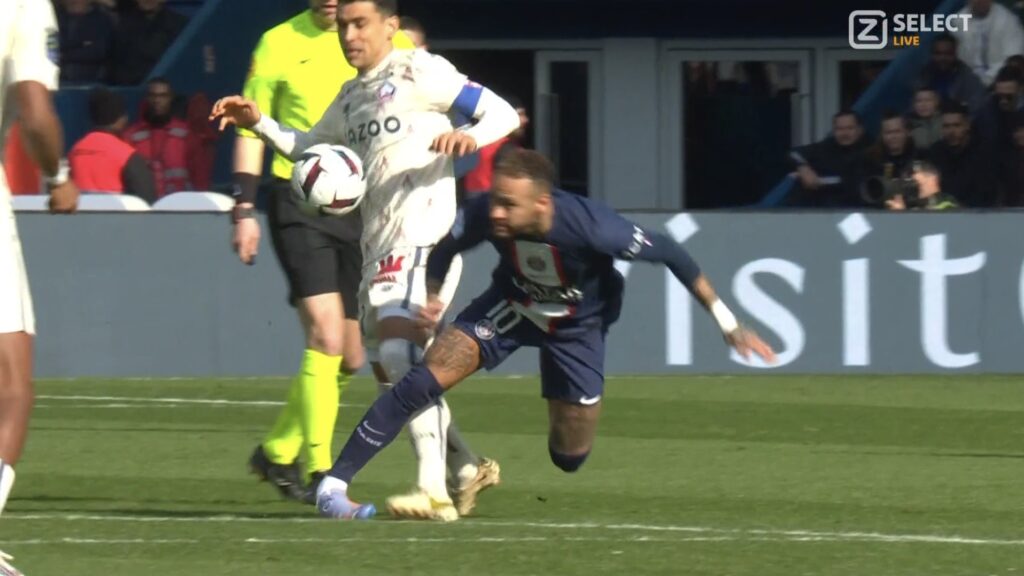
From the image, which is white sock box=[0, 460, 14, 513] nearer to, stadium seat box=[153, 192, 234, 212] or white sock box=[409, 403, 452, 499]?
white sock box=[409, 403, 452, 499]

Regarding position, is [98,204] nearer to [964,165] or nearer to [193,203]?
[193,203]

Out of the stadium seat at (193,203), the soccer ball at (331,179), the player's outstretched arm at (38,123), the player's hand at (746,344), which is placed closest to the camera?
the player's outstretched arm at (38,123)

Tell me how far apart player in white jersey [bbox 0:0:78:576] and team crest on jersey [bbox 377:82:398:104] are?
7.42 ft

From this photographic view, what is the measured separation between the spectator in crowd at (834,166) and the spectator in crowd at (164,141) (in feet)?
15.7

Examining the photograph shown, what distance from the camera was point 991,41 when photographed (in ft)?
60.8

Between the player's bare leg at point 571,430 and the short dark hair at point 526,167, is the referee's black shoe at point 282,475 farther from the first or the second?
the short dark hair at point 526,167

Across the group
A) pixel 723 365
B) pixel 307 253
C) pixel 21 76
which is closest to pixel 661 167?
pixel 723 365

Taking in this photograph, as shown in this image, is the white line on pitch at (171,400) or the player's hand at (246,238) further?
the white line on pitch at (171,400)

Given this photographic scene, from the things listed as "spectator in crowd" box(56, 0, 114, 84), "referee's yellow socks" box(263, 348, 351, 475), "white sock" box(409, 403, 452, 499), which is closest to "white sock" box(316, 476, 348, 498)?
"white sock" box(409, 403, 452, 499)

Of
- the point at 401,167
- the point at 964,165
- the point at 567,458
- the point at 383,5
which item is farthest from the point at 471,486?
the point at 964,165

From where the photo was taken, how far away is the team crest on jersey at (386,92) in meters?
8.51

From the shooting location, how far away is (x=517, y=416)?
13031 mm

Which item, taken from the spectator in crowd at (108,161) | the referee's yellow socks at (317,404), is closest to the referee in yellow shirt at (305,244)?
the referee's yellow socks at (317,404)

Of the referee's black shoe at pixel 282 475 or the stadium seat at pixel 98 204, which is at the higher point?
the stadium seat at pixel 98 204
